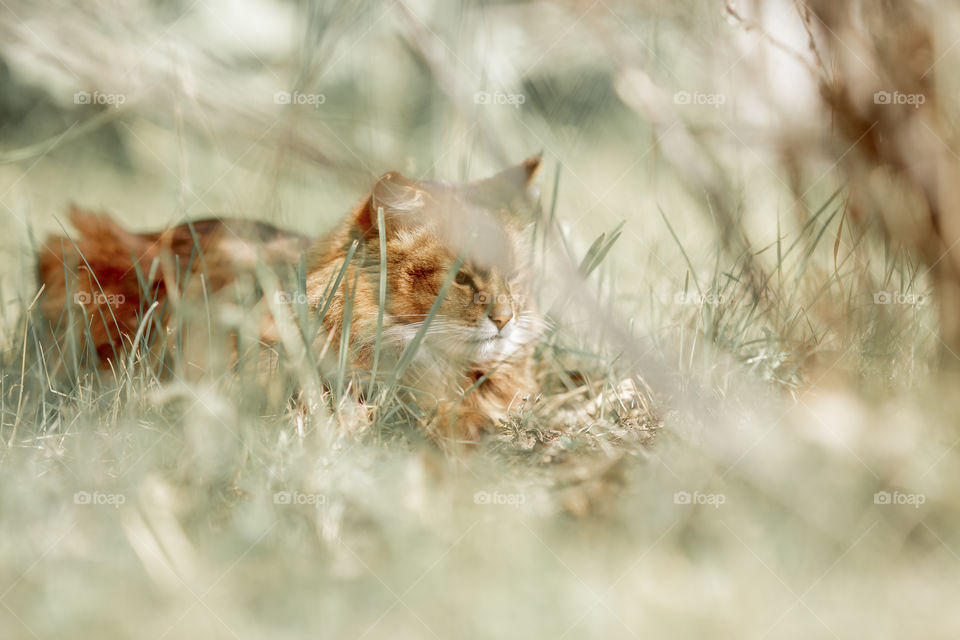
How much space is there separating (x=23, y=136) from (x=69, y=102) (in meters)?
→ 0.23

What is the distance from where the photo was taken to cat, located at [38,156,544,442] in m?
1.94

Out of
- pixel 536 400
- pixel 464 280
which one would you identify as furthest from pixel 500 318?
pixel 536 400

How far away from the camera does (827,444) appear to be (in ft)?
4.14

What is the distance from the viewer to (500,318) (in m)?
2.08

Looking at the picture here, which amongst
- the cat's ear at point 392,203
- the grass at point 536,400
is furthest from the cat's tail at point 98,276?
the cat's ear at point 392,203

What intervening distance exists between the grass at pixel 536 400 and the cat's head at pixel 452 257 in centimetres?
8

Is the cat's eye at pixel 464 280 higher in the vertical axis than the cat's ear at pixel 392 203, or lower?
lower

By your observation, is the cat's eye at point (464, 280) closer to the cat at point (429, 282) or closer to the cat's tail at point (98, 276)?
the cat at point (429, 282)

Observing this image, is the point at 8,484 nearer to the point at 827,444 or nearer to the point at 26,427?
the point at 26,427

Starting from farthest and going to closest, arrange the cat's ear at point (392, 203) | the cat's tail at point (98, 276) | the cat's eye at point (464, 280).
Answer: the cat's tail at point (98, 276) → the cat's eye at point (464, 280) → the cat's ear at point (392, 203)

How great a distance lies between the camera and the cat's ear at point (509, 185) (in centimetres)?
211

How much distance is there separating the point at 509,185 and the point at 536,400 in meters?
0.60

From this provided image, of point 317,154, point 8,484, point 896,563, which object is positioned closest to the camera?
point 896,563

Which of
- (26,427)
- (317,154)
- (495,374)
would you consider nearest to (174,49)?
(317,154)
